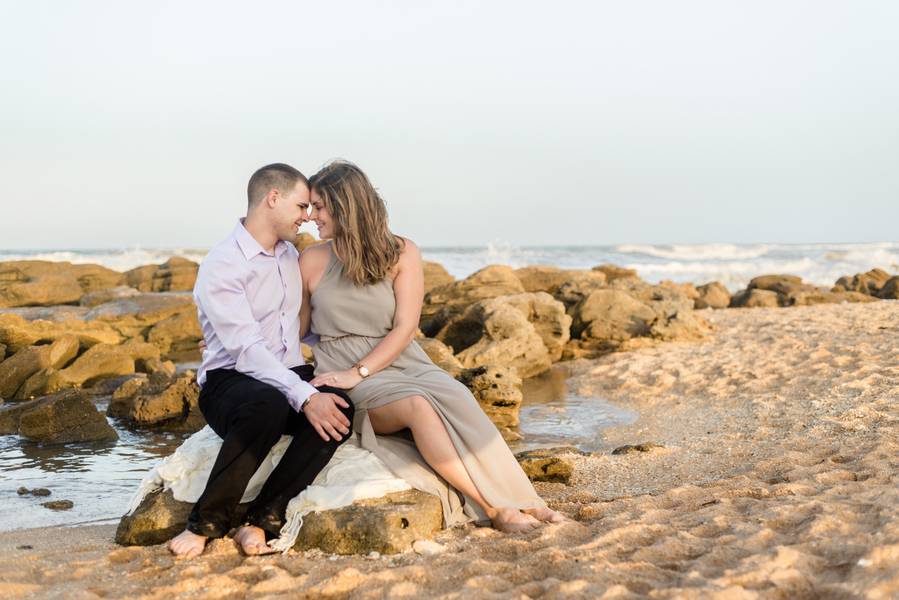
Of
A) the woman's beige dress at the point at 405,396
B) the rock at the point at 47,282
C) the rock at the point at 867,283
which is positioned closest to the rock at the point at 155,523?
the woman's beige dress at the point at 405,396

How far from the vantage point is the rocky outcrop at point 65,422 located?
8219mm

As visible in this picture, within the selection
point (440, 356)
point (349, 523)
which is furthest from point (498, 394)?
point (349, 523)

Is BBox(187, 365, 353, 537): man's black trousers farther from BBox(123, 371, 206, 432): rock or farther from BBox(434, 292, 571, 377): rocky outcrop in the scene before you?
BBox(434, 292, 571, 377): rocky outcrop

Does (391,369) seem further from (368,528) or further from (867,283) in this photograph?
(867,283)

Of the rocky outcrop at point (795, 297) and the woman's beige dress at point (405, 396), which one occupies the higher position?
the woman's beige dress at point (405, 396)

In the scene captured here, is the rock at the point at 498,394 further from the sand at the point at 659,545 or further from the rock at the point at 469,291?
the rock at the point at 469,291

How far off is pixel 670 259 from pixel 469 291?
3717 centimetres

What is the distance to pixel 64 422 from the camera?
8.26 metres

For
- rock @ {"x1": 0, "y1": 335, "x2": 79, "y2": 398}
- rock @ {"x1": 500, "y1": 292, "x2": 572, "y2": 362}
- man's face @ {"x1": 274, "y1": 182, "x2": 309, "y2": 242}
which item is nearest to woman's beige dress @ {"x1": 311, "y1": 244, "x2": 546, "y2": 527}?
man's face @ {"x1": 274, "y1": 182, "x2": 309, "y2": 242}

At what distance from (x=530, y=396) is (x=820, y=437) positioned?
15.1 feet

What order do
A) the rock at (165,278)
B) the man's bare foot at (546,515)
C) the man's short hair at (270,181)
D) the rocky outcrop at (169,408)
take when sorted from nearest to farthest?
the man's bare foot at (546,515) → the man's short hair at (270,181) → the rocky outcrop at (169,408) → the rock at (165,278)

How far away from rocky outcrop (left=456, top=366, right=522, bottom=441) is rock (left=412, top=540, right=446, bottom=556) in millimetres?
4214

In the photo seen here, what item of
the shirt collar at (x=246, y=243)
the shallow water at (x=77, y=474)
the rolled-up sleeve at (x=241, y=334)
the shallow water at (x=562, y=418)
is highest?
the shirt collar at (x=246, y=243)

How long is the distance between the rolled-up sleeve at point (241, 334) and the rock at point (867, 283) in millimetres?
20484
